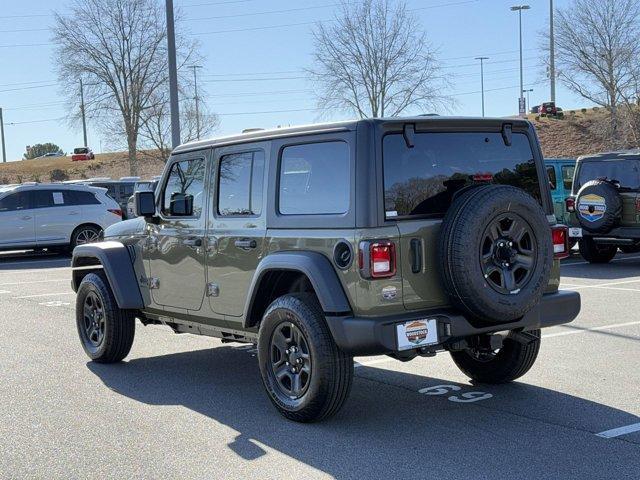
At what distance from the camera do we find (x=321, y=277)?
542 centimetres

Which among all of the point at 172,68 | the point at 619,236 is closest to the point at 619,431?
the point at 619,236

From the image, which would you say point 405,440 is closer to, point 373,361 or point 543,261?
point 543,261

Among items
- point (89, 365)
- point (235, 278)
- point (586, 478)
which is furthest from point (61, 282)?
point (586, 478)

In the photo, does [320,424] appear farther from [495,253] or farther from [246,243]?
[495,253]

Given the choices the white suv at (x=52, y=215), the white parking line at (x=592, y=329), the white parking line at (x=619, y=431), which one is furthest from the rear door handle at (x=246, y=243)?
the white suv at (x=52, y=215)

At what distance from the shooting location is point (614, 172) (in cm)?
1496

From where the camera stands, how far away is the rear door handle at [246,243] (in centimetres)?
613

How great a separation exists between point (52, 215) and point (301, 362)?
15861mm

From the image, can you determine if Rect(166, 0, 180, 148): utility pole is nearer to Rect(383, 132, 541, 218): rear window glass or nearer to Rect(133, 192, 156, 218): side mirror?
Rect(133, 192, 156, 218): side mirror

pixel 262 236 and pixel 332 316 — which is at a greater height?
→ pixel 262 236

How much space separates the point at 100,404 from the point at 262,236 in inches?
69.9

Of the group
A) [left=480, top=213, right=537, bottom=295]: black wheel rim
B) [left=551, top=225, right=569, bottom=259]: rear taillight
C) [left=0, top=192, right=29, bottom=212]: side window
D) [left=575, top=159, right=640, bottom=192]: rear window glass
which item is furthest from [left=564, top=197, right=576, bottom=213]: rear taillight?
[left=0, top=192, right=29, bottom=212]: side window

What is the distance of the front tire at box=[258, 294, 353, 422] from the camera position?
5473 mm

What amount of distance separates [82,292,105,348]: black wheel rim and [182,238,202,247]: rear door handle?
143cm
